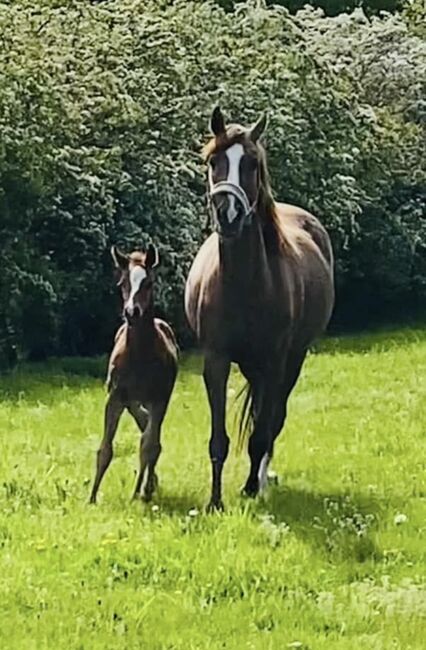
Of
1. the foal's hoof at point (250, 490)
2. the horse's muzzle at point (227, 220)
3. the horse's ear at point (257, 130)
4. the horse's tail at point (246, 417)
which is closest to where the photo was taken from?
the horse's muzzle at point (227, 220)

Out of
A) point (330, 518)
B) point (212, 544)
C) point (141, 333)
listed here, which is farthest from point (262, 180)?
point (212, 544)

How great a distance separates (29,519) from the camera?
9.25 meters

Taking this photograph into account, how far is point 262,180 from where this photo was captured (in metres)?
9.88

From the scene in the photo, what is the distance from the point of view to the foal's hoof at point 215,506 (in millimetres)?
9523

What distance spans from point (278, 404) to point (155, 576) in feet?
11.9

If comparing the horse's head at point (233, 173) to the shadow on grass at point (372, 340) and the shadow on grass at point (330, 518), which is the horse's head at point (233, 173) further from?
the shadow on grass at point (372, 340)

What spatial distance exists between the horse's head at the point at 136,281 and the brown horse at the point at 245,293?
38 cm

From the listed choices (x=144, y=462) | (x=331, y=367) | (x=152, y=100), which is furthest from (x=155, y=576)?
(x=152, y=100)

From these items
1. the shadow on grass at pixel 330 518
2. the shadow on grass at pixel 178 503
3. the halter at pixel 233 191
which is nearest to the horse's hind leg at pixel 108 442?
the shadow on grass at pixel 178 503

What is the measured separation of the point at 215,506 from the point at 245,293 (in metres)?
1.41

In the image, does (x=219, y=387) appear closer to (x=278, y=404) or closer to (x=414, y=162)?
(x=278, y=404)

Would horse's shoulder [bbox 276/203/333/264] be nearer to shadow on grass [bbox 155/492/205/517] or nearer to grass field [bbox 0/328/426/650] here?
grass field [bbox 0/328/426/650]

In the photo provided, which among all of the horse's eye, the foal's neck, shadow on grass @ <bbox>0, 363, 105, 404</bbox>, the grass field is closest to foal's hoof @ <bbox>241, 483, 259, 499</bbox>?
the grass field

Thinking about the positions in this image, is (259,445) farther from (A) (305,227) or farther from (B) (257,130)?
(A) (305,227)
